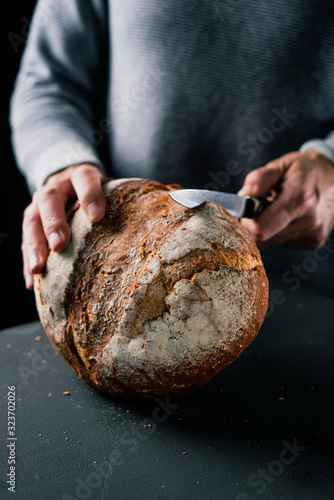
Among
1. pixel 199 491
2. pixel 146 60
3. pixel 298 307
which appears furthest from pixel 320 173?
pixel 199 491

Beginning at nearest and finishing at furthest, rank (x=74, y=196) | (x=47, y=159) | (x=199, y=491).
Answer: (x=199, y=491) → (x=74, y=196) → (x=47, y=159)

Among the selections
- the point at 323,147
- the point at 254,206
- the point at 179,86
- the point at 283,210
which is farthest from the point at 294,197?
the point at 179,86

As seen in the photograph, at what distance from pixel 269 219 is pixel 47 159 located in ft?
2.54

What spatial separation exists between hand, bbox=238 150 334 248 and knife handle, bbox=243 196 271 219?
0.7 inches

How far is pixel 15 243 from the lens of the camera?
97.1 inches

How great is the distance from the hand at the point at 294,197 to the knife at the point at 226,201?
37mm

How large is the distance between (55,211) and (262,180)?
2.09 ft

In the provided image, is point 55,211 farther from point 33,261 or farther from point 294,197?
point 294,197

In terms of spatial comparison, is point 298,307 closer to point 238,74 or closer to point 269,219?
point 269,219

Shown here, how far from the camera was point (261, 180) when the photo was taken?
53.5 inches

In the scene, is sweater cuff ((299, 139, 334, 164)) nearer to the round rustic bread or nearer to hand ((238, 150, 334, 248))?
hand ((238, 150, 334, 248))

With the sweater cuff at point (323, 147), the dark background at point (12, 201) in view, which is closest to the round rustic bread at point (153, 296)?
the sweater cuff at point (323, 147)

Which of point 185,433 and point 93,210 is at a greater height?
point 93,210

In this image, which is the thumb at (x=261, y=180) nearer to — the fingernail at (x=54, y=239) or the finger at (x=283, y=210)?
the finger at (x=283, y=210)
